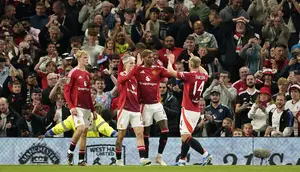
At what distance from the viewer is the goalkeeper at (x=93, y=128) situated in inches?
957

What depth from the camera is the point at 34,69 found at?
28.4 m

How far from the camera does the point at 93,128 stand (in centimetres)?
2486

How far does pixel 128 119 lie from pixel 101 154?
8.67ft

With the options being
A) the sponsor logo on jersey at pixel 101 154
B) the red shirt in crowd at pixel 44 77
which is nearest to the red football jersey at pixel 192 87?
the sponsor logo on jersey at pixel 101 154

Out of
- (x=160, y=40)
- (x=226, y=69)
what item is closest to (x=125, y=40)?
A: (x=160, y=40)

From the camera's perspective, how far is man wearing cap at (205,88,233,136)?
25.3 metres

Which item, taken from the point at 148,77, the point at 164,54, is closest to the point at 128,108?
the point at 148,77

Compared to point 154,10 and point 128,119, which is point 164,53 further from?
point 128,119

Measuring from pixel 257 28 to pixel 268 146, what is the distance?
5.10 meters

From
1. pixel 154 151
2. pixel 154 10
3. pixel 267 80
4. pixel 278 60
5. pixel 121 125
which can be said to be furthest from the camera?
pixel 154 10

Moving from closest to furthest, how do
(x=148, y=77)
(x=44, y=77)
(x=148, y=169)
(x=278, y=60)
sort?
(x=148, y=169) → (x=148, y=77) → (x=278, y=60) → (x=44, y=77)

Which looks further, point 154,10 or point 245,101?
point 154,10

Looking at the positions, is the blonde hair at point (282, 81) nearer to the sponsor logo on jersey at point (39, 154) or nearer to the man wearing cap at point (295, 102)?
the man wearing cap at point (295, 102)

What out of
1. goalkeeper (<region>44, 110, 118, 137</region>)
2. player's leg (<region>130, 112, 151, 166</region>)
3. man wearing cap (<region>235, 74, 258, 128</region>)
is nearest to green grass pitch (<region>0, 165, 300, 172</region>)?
player's leg (<region>130, 112, 151, 166</region>)
